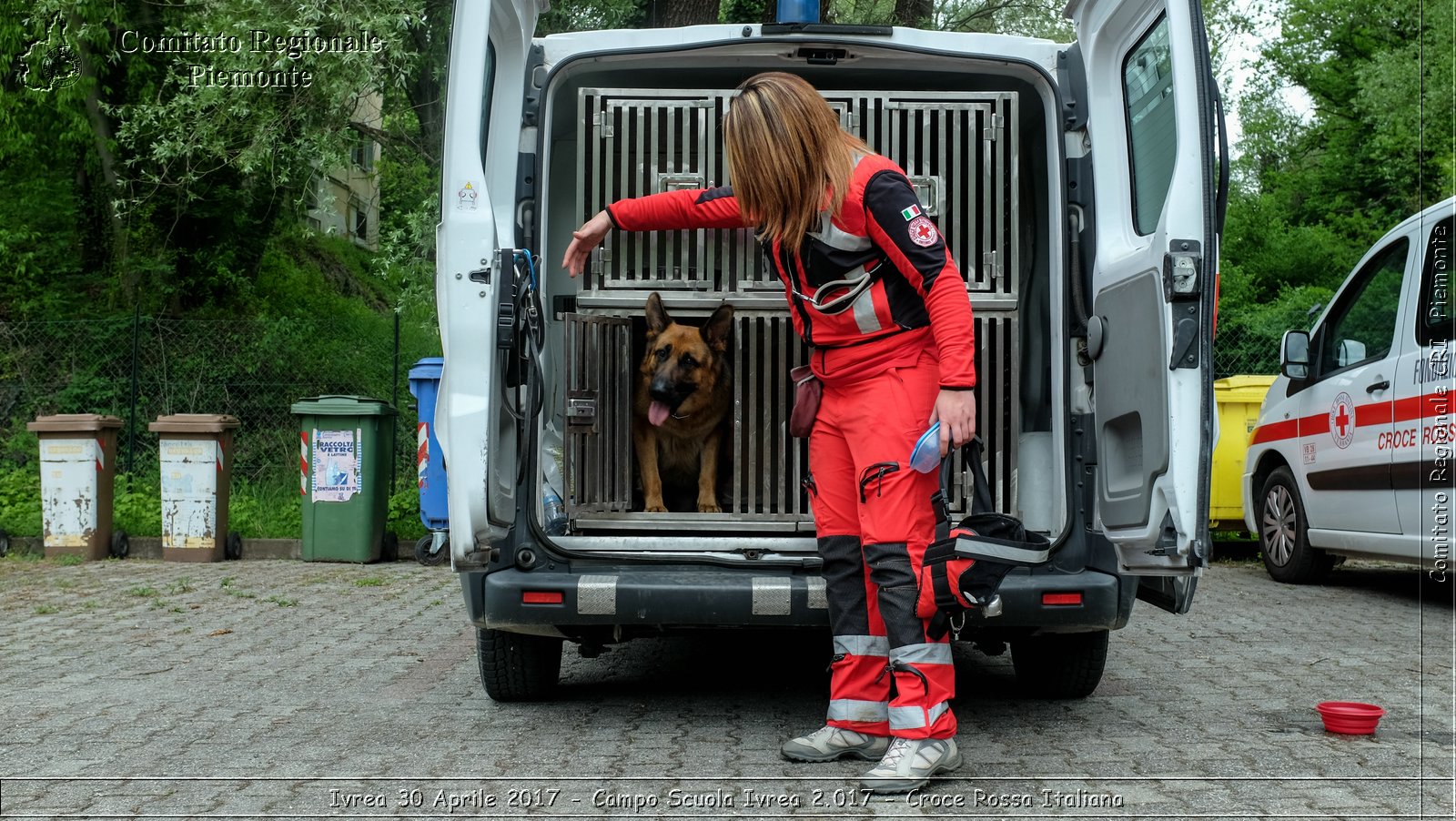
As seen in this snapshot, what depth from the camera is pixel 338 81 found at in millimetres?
11266

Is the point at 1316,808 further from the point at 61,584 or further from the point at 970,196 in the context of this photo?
the point at 61,584

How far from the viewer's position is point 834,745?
12.1 feet

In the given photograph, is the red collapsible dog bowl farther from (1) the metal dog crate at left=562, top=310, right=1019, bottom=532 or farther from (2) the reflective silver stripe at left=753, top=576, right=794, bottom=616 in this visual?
(2) the reflective silver stripe at left=753, top=576, right=794, bottom=616

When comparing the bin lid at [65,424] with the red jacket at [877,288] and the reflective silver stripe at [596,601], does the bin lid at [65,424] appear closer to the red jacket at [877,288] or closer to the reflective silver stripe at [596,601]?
the reflective silver stripe at [596,601]

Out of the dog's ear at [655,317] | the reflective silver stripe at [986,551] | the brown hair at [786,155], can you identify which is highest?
the brown hair at [786,155]

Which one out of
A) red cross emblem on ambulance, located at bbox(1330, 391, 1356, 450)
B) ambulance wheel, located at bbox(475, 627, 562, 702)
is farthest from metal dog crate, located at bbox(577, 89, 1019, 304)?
red cross emblem on ambulance, located at bbox(1330, 391, 1356, 450)

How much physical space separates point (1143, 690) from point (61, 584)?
279 inches

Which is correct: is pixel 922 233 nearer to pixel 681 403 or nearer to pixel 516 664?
pixel 681 403

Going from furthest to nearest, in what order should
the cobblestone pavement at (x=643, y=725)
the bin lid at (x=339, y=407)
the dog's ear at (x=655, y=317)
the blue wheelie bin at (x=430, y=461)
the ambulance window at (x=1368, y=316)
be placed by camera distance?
the bin lid at (x=339, y=407) < the blue wheelie bin at (x=430, y=461) < the ambulance window at (x=1368, y=316) < the dog's ear at (x=655, y=317) < the cobblestone pavement at (x=643, y=725)

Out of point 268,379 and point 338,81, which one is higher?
point 338,81

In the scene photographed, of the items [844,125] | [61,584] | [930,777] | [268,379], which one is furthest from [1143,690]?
[268,379]

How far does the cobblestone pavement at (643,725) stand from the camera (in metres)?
3.27

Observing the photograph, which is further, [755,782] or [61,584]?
[61,584]

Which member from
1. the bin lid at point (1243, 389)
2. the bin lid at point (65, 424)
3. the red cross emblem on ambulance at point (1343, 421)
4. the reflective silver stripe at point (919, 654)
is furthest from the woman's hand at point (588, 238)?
the bin lid at point (1243, 389)
